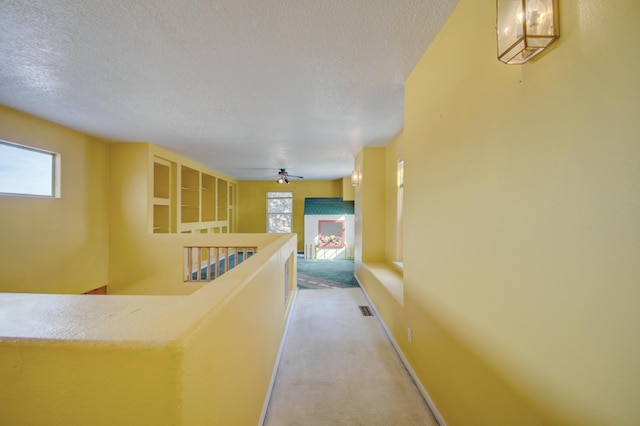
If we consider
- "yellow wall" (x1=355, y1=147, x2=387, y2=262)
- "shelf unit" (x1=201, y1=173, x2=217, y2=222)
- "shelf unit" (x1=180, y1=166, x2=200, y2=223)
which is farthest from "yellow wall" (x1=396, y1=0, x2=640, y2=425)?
"shelf unit" (x1=201, y1=173, x2=217, y2=222)

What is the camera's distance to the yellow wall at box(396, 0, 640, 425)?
68 centimetres

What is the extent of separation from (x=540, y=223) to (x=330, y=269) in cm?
554

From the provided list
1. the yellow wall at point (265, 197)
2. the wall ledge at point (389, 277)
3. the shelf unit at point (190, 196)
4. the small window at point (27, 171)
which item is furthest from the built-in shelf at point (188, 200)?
the wall ledge at point (389, 277)

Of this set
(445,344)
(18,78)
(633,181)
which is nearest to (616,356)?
(633,181)

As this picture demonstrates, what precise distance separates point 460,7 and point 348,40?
687 mm

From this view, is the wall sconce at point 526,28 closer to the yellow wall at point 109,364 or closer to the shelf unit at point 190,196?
the yellow wall at point 109,364

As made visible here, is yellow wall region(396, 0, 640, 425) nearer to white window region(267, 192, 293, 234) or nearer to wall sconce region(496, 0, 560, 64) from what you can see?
wall sconce region(496, 0, 560, 64)

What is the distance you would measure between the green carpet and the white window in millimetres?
2210

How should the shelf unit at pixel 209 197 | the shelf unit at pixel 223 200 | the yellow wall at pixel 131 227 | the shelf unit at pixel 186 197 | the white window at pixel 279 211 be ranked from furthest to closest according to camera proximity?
1. the white window at pixel 279 211
2. the shelf unit at pixel 223 200
3. the shelf unit at pixel 209 197
4. the shelf unit at pixel 186 197
5. the yellow wall at pixel 131 227

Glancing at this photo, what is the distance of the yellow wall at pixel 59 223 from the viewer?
2980 mm

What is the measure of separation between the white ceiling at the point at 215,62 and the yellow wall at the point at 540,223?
0.52 metres

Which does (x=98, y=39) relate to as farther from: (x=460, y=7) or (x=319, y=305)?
(x=319, y=305)

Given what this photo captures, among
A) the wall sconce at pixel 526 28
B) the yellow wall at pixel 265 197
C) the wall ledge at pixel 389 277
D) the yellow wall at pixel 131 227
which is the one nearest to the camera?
the wall sconce at pixel 526 28

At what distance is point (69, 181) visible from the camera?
144 inches
